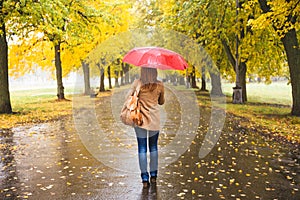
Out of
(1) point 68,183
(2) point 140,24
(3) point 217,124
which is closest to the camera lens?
(1) point 68,183

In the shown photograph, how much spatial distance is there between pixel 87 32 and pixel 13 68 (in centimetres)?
1303

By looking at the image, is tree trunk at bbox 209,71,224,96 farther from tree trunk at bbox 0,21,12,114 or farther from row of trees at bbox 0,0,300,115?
tree trunk at bbox 0,21,12,114

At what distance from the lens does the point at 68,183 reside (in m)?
5.68

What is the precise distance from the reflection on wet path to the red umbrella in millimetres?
1915

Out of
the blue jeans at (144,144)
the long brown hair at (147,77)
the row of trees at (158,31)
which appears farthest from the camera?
the row of trees at (158,31)

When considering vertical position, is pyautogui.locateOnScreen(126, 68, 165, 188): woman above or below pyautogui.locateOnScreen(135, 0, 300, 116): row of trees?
below

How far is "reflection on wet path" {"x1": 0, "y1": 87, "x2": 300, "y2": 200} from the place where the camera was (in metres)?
5.20

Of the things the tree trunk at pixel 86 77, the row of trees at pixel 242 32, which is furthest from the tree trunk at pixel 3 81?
the tree trunk at pixel 86 77

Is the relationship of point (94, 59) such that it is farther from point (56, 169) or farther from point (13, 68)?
point (56, 169)

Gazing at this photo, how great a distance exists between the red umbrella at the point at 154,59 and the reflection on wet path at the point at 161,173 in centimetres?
192

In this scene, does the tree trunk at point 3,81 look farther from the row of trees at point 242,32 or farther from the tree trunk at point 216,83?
the tree trunk at point 216,83

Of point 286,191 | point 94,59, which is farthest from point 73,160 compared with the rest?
point 94,59

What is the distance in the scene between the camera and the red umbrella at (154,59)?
5.25 m

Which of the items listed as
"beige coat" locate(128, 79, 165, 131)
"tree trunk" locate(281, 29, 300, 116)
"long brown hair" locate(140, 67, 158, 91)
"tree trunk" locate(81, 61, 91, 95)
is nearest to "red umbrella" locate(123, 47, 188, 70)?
"long brown hair" locate(140, 67, 158, 91)
